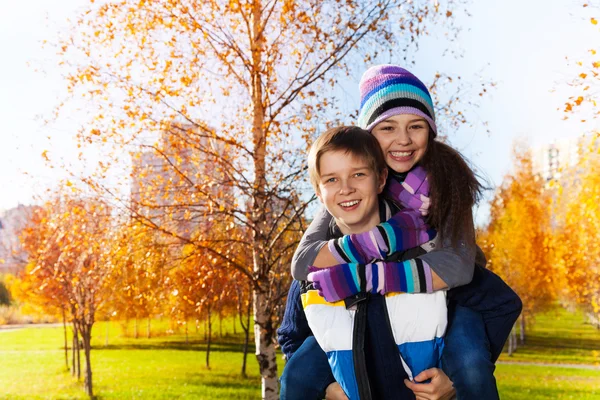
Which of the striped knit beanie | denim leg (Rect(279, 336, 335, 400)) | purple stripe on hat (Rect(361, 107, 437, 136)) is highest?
the striped knit beanie

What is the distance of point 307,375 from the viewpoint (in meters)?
2.16

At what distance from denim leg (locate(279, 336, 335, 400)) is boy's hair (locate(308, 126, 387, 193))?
2.12ft

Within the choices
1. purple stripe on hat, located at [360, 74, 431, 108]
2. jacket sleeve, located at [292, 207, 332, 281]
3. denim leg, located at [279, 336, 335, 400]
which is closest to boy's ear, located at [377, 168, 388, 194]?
jacket sleeve, located at [292, 207, 332, 281]

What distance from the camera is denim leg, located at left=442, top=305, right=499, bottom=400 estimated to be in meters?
1.95

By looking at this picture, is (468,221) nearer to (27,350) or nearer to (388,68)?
(388,68)

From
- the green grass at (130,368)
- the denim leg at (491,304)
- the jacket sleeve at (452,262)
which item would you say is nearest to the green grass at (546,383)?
the green grass at (130,368)

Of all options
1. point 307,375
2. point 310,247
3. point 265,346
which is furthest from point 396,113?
point 265,346

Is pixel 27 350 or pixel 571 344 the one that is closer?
pixel 27 350

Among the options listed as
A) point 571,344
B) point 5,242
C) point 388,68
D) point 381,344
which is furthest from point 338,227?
point 571,344

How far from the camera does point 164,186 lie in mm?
6211

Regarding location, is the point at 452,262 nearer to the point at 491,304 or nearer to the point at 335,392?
the point at 491,304

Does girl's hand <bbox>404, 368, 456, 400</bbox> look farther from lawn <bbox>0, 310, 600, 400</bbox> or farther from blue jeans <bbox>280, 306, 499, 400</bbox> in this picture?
lawn <bbox>0, 310, 600, 400</bbox>

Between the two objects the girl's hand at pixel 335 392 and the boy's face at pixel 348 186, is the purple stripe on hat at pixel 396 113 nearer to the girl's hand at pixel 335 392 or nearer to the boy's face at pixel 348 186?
the boy's face at pixel 348 186

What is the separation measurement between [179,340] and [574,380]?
468 inches
